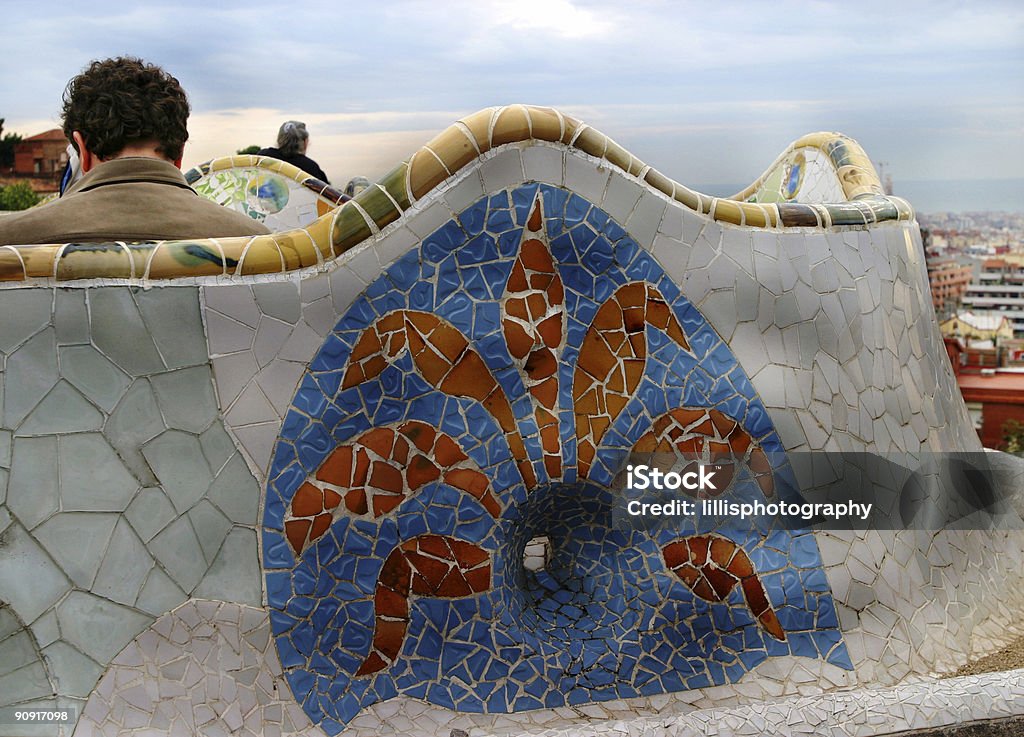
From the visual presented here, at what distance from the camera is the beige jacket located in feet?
8.34

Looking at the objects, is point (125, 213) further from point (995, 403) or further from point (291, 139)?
point (995, 403)

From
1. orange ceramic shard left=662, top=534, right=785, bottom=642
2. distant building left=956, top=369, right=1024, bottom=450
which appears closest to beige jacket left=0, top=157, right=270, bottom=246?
orange ceramic shard left=662, top=534, right=785, bottom=642

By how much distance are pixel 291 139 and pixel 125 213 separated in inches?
158

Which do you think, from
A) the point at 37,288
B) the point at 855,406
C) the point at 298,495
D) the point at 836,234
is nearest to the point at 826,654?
the point at 855,406

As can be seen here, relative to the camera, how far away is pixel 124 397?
2.49 metres

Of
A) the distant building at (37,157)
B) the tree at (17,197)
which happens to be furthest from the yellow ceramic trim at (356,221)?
the distant building at (37,157)

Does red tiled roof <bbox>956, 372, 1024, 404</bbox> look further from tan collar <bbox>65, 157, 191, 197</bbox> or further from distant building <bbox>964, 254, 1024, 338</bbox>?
distant building <bbox>964, 254, 1024, 338</bbox>

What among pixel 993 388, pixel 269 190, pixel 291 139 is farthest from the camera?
pixel 993 388

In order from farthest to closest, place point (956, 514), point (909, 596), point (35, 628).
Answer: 1. point (956, 514)
2. point (909, 596)
3. point (35, 628)

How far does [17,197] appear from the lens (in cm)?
2545

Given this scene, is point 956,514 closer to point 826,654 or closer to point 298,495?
point 826,654

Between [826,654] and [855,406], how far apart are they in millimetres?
778

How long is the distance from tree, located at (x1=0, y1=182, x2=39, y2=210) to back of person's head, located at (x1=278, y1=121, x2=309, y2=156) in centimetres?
2051

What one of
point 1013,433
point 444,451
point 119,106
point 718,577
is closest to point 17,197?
point 1013,433
